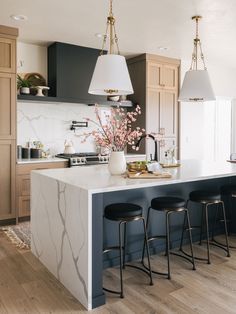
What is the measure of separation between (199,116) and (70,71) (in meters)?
2.96

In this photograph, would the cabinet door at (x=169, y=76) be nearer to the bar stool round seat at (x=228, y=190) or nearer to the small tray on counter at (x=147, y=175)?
the bar stool round seat at (x=228, y=190)

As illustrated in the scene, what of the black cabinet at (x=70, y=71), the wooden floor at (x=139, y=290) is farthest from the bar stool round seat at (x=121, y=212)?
the black cabinet at (x=70, y=71)

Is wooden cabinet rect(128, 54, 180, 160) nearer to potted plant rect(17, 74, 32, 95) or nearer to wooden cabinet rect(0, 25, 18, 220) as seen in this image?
potted plant rect(17, 74, 32, 95)

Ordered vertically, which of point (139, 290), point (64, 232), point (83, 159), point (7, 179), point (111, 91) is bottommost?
point (139, 290)

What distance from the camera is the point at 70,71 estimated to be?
4.98m

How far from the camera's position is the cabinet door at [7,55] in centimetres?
423

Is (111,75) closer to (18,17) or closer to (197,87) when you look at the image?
(197,87)

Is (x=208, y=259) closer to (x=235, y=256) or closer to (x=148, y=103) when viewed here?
(x=235, y=256)

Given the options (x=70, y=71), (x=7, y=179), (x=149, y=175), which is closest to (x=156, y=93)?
(x=70, y=71)

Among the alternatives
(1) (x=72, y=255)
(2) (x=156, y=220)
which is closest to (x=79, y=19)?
(2) (x=156, y=220)

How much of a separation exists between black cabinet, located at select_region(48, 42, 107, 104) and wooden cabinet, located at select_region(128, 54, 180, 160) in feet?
3.24

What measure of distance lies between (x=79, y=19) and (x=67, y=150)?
6.81 feet

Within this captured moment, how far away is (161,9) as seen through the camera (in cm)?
371

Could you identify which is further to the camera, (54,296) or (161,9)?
(161,9)
